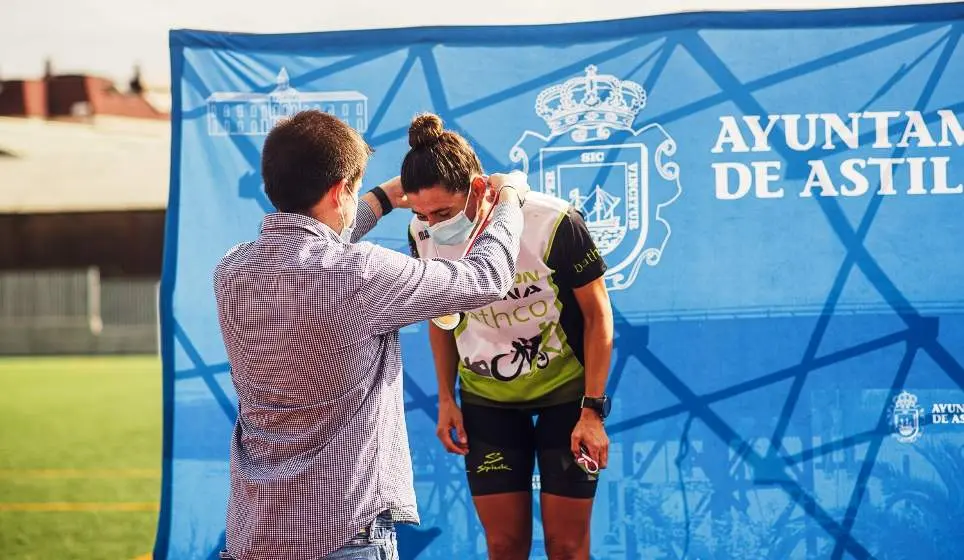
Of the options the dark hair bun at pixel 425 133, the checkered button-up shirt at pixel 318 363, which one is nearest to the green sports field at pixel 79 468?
the dark hair bun at pixel 425 133

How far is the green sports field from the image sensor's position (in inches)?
218

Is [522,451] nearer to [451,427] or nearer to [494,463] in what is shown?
[494,463]

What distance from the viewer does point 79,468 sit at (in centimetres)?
828

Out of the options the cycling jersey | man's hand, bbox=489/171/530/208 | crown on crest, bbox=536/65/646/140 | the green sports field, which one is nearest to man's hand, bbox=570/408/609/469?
the cycling jersey

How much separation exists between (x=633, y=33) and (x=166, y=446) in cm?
255

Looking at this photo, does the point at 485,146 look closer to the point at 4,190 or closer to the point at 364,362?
the point at 364,362

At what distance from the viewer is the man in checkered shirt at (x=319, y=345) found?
6.84 ft

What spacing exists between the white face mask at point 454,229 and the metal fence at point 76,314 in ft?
77.7

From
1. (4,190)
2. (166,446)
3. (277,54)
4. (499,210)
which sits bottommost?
(166,446)

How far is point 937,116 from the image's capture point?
4.02 meters

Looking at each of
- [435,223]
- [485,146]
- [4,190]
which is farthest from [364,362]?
[4,190]

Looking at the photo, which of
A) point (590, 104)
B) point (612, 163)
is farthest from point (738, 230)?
point (590, 104)

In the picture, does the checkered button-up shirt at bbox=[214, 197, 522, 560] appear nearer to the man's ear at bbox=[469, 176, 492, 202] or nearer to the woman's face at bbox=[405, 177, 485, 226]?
the man's ear at bbox=[469, 176, 492, 202]

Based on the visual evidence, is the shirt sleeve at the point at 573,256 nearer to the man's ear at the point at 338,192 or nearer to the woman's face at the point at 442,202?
the woman's face at the point at 442,202
